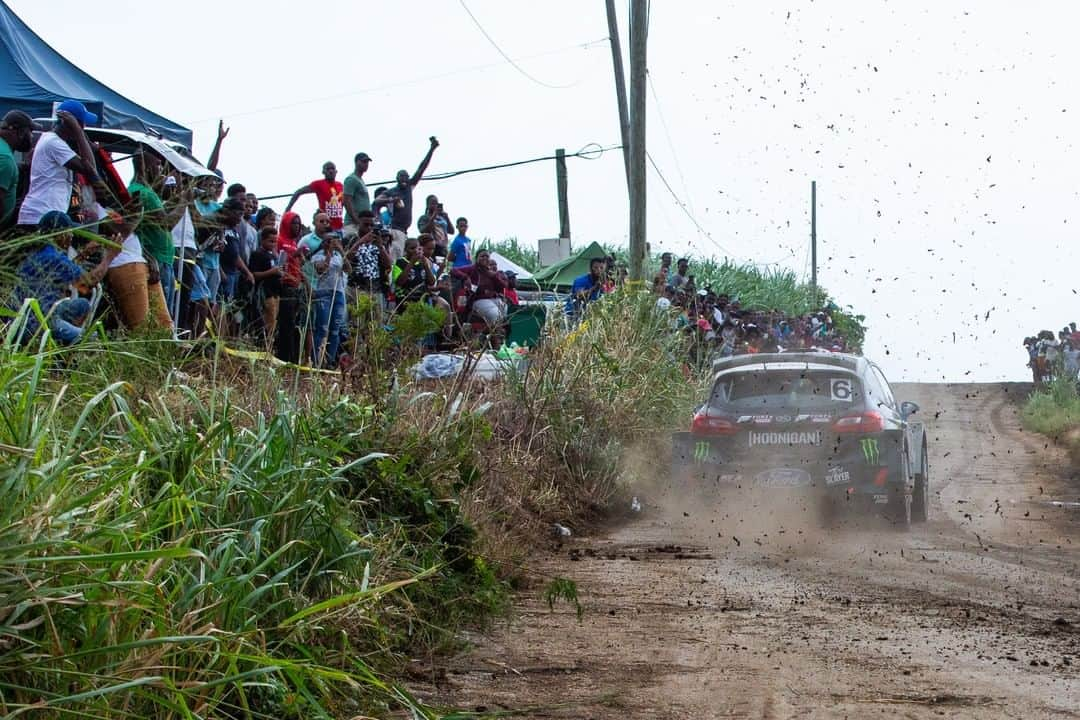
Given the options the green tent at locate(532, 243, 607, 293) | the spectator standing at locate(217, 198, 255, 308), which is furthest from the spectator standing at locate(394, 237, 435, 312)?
Answer: the green tent at locate(532, 243, 607, 293)

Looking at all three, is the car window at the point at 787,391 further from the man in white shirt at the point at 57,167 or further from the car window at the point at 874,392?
the man in white shirt at the point at 57,167

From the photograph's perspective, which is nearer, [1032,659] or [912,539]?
[1032,659]

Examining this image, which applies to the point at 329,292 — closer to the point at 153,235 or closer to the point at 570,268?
the point at 153,235

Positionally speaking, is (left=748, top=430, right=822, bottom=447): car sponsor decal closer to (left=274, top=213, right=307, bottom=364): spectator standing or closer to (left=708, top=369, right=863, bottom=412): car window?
(left=708, top=369, right=863, bottom=412): car window

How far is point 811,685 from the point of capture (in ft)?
20.1

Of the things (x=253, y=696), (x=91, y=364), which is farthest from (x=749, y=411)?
(x=253, y=696)

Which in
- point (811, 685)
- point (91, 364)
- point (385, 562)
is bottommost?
point (811, 685)

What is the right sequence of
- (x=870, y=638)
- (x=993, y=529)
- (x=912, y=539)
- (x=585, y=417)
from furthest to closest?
(x=585, y=417) → (x=993, y=529) → (x=912, y=539) → (x=870, y=638)

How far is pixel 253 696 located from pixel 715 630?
124 inches

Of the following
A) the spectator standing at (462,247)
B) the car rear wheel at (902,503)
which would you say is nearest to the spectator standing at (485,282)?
the spectator standing at (462,247)

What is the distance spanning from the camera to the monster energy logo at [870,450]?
12.4m

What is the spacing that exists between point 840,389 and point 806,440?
0.68 metres

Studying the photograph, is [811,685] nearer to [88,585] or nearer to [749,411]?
[88,585]

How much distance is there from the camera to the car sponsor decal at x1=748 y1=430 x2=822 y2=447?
12.5 m
